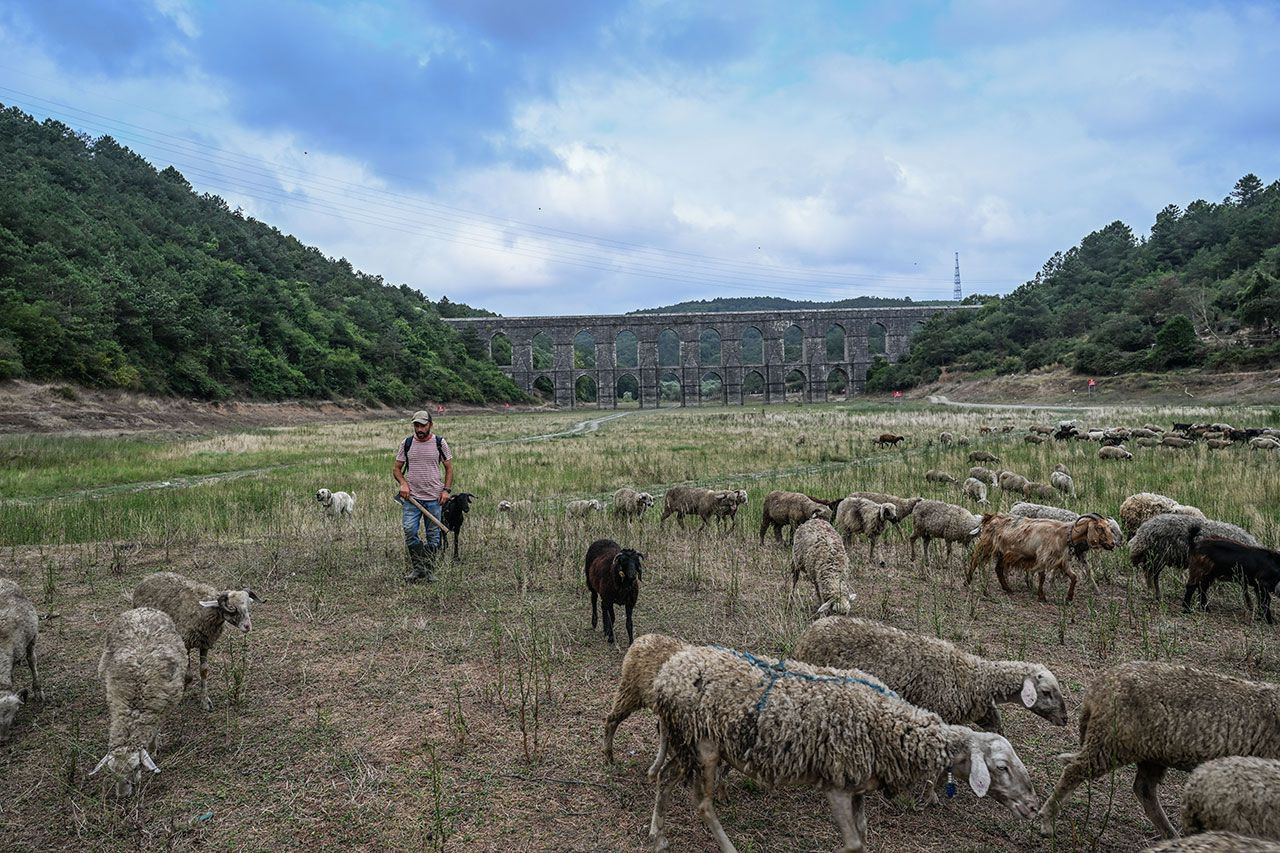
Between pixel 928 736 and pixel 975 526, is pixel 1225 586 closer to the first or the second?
pixel 975 526

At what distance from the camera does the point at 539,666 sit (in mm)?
6480

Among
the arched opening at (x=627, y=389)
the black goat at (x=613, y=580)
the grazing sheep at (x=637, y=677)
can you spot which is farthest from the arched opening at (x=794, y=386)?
the grazing sheep at (x=637, y=677)

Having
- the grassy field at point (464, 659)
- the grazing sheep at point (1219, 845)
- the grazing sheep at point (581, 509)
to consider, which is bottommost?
the grassy field at point (464, 659)

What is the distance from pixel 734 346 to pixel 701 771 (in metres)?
104

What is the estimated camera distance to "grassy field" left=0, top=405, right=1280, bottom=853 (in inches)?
165

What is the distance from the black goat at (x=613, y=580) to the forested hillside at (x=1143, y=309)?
53.2 m

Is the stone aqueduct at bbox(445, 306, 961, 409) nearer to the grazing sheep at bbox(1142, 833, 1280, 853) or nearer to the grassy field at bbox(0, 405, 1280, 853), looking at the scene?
the grassy field at bbox(0, 405, 1280, 853)

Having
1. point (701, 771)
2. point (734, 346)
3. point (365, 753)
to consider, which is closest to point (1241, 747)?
point (701, 771)

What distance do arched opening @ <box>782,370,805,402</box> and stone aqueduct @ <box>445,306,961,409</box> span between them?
309cm

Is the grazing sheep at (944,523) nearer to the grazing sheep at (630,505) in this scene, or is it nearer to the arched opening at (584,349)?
the grazing sheep at (630,505)

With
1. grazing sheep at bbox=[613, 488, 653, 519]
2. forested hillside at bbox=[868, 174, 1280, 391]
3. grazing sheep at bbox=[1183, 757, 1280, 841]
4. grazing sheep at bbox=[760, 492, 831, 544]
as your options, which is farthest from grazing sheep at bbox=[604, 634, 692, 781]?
forested hillside at bbox=[868, 174, 1280, 391]

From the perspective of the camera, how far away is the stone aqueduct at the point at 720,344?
104 m

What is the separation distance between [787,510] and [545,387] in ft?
322

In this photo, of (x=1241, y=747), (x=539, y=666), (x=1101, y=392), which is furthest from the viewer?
(x=1101, y=392)
